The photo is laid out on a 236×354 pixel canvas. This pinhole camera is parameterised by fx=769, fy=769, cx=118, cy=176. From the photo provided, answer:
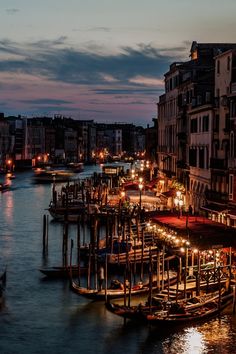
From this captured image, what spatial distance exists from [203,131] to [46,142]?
11809 cm

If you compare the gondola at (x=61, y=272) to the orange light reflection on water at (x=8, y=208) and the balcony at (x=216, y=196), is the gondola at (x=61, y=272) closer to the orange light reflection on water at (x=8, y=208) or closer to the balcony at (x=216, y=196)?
the balcony at (x=216, y=196)

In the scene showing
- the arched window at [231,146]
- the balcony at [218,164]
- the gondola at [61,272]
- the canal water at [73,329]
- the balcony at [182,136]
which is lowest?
the canal water at [73,329]

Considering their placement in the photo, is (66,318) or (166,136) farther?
(166,136)

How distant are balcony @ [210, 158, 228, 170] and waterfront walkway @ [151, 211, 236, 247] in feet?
8.18

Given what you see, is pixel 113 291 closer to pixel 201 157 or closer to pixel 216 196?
pixel 216 196

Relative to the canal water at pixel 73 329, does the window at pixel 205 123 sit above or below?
above

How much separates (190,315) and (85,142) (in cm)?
15791

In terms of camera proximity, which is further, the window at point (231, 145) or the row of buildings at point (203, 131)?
→ the row of buildings at point (203, 131)

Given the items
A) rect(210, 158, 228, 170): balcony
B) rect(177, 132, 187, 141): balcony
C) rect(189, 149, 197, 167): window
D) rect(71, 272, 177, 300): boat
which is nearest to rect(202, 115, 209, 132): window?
rect(210, 158, 228, 170): balcony

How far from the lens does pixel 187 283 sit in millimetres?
22312

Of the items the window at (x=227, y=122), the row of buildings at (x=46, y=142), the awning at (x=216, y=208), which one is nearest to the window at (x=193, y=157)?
the awning at (x=216, y=208)

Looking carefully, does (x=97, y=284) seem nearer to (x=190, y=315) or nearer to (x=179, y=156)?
(x=190, y=315)

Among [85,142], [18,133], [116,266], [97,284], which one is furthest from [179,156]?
[85,142]

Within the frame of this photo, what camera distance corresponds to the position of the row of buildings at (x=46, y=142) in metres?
126
